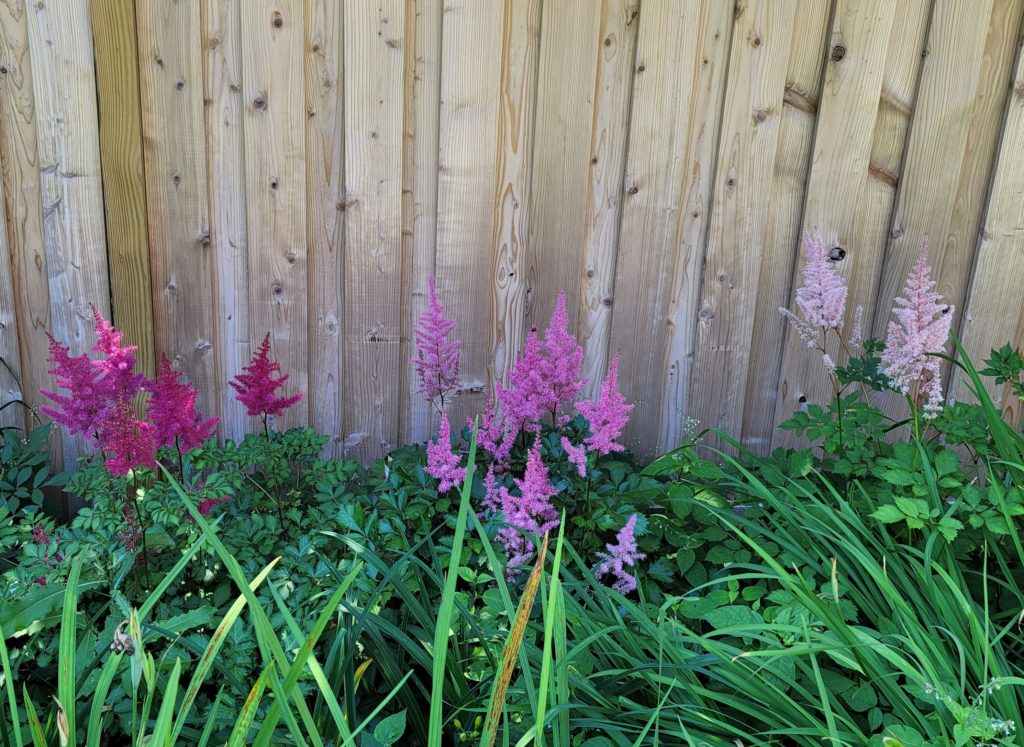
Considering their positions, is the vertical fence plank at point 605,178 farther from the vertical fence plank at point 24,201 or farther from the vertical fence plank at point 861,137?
the vertical fence plank at point 24,201

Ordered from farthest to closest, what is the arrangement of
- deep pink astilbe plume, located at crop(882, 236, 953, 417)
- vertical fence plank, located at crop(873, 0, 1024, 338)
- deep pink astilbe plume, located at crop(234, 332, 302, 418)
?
vertical fence plank, located at crop(873, 0, 1024, 338), deep pink astilbe plume, located at crop(234, 332, 302, 418), deep pink astilbe plume, located at crop(882, 236, 953, 417)

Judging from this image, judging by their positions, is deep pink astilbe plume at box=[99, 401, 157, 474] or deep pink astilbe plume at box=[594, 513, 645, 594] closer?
deep pink astilbe plume at box=[99, 401, 157, 474]

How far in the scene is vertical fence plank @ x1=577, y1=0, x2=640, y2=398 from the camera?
2258 millimetres

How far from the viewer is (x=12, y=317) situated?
2262 millimetres

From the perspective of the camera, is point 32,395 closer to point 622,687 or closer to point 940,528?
point 622,687

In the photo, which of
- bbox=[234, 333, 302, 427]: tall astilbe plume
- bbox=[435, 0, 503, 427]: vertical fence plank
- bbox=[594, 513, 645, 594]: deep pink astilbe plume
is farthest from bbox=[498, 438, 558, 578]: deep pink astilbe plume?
bbox=[435, 0, 503, 427]: vertical fence plank

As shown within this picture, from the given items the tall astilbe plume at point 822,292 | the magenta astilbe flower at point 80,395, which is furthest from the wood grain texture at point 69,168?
the tall astilbe plume at point 822,292

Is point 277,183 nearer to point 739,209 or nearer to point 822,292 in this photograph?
point 739,209

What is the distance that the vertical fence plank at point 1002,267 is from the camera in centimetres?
231

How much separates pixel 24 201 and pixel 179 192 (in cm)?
43

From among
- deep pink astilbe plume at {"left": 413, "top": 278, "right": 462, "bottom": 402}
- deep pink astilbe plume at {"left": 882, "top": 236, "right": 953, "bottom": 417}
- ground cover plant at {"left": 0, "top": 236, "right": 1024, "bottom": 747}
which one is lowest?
ground cover plant at {"left": 0, "top": 236, "right": 1024, "bottom": 747}

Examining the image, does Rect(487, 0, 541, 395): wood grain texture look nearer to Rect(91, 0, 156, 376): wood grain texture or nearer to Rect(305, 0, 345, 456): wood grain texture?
Rect(305, 0, 345, 456): wood grain texture

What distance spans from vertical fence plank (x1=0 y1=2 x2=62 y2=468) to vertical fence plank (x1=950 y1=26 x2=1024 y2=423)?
9.42ft

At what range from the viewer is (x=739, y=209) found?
2.41m
